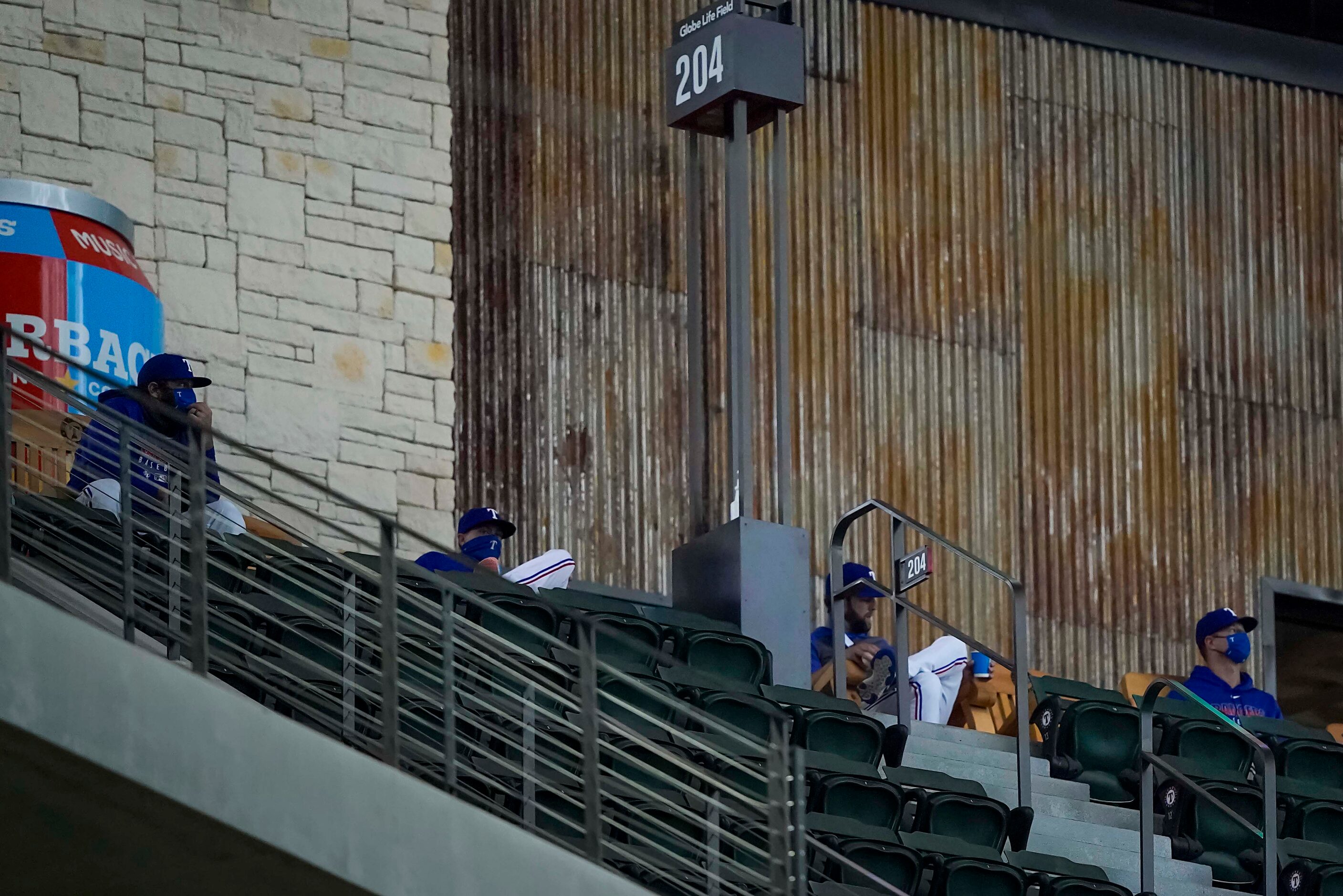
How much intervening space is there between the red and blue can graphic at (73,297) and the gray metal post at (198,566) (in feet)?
11.8

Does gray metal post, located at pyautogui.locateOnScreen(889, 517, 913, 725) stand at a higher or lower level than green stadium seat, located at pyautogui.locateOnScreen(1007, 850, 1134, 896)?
higher

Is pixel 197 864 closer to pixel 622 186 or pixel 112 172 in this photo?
pixel 112 172

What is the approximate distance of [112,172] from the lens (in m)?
11.6

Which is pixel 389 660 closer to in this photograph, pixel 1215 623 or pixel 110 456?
pixel 110 456

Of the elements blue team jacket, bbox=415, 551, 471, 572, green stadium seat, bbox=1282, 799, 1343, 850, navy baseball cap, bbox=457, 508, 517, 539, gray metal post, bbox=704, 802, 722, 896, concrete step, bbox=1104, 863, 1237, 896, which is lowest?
concrete step, bbox=1104, 863, 1237, 896

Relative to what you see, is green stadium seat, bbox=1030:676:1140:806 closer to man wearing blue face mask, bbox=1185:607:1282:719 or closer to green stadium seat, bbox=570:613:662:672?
man wearing blue face mask, bbox=1185:607:1282:719

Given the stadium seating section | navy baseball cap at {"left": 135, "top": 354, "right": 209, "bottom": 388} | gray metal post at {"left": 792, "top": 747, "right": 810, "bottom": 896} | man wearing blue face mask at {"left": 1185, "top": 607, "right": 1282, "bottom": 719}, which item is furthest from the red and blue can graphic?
man wearing blue face mask at {"left": 1185, "top": 607, "right": 1282, "bottom": 719}

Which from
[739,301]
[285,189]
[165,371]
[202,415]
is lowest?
[202,415]

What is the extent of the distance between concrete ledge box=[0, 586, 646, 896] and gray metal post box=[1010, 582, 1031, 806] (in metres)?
3.06

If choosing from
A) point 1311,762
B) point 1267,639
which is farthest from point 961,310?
point 1311,762

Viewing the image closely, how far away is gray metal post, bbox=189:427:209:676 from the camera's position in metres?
5.94

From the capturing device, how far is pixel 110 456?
807cm

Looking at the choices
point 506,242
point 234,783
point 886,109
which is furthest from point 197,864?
point 886,109

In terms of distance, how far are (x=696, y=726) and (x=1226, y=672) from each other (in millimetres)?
3948
